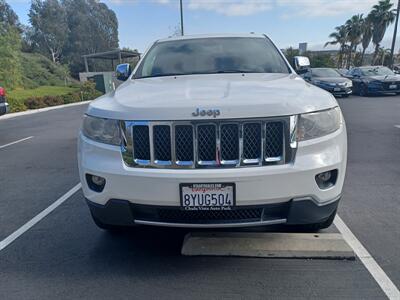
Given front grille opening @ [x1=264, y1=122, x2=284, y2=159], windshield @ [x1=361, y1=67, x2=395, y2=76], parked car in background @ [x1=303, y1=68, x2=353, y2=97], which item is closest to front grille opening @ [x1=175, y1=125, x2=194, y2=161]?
front grille opening @ [x1=264, y1=122, x2=284, y2=159]

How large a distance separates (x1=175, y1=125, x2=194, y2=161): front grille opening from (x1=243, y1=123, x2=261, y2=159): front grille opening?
36 cm

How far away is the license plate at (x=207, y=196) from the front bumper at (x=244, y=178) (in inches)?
1.4

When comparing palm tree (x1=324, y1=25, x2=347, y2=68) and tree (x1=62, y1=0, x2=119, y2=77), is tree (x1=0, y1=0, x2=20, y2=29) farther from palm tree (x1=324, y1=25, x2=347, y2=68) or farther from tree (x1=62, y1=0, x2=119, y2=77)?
palm tree (x1=324, y1=25, x2=347, y2=68)

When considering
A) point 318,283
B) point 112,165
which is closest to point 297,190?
point 318,283

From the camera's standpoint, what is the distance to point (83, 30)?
228 ft

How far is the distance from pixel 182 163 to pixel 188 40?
2.40 metres

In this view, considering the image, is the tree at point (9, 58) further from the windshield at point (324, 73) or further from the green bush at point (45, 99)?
the windshield at point (324, 73)

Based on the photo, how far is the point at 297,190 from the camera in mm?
2645

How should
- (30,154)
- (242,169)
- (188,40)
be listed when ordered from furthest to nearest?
(30,154), (188,40), (242,169)

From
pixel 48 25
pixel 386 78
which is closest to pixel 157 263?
pixel 386 78

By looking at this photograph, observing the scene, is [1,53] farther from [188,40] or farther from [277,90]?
[277,90]

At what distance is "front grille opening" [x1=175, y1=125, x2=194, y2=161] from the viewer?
8.68 feet

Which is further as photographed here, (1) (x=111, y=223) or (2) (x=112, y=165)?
(1) (x=111, y=223)

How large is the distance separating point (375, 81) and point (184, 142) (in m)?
17.2
